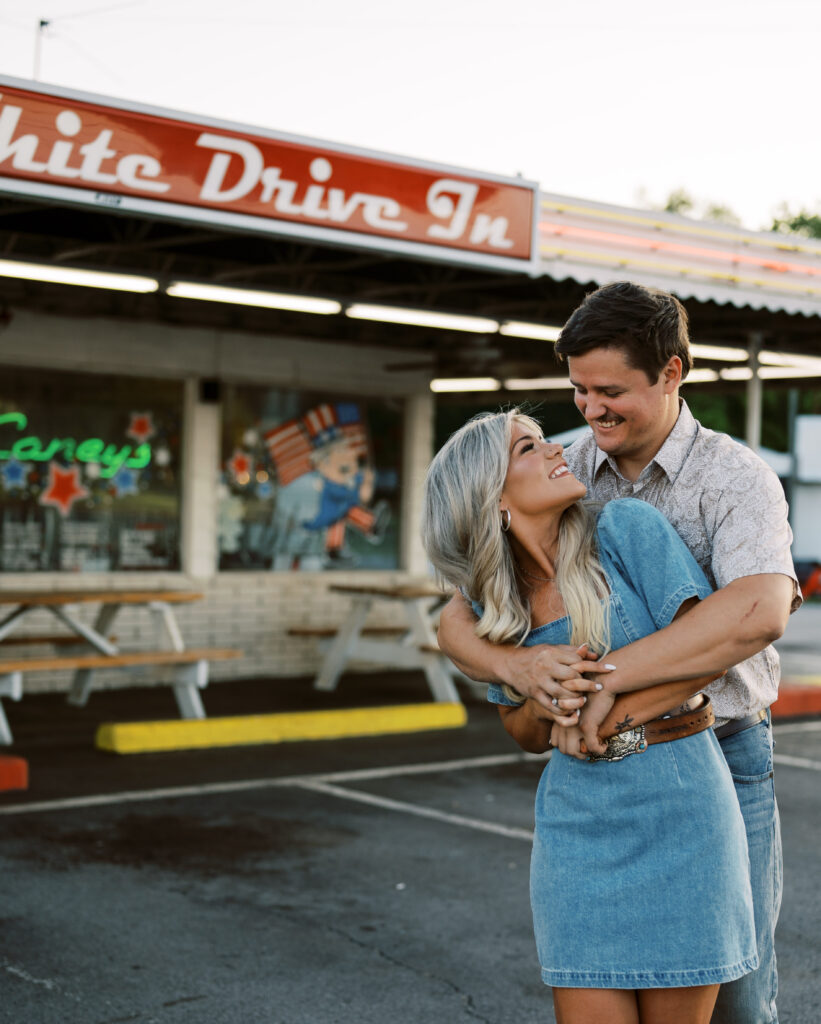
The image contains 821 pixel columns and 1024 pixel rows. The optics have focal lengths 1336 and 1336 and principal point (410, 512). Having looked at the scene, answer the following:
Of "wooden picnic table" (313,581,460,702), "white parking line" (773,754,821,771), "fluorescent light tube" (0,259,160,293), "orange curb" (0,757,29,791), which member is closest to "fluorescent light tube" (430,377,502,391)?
"wooden picnic table" (313,581,460,702)

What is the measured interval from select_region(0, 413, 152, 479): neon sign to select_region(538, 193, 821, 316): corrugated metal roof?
424 centimetres

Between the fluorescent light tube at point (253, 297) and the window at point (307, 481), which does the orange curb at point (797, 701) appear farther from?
the fluorescent light tube at point (253, 297)

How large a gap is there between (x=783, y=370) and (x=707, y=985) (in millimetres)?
12267

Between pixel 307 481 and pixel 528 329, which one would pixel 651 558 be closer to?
pixel 528 329

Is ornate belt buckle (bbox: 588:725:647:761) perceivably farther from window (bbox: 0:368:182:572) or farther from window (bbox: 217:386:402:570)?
window (bbox: 217:386:402:570)

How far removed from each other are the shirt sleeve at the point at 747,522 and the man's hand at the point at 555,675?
1.07 feet

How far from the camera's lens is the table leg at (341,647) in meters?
11.2

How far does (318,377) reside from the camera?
1258cm

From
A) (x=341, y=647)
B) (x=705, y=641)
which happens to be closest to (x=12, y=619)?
(x=341, y=647)

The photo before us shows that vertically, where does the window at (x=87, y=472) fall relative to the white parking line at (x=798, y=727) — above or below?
above

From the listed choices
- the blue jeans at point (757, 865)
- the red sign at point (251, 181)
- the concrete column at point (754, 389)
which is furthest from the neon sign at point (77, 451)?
the blue jeans at point (757, 865)

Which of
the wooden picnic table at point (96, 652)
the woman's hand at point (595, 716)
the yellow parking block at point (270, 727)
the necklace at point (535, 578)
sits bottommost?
the yellow parking block at point (270, 727)

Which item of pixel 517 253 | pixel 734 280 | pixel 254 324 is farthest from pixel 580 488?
pixel 254 324

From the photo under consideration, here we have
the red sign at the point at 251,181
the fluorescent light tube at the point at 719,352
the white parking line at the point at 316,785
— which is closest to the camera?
Result: the red sign at the point at 251,181
